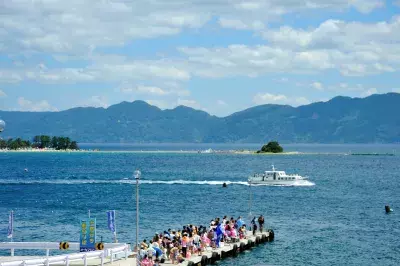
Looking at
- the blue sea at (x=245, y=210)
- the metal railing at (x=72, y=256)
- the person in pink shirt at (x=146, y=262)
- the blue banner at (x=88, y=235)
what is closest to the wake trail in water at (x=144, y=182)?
the blue sea at (x=245, y=210)

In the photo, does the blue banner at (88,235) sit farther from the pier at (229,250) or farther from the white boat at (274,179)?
the white boat at (274,179)

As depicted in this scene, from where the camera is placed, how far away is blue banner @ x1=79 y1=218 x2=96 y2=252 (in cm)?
4362

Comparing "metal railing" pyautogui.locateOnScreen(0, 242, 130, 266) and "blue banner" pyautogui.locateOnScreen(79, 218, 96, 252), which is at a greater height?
"blue banner" pyautogui.locateOnScreen(79, 218, 96, 252)

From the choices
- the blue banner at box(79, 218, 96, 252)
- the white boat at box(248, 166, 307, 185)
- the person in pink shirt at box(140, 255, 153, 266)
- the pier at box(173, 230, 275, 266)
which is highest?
the white boat at box(248, 166, 307, 185)

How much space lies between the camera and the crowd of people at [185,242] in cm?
4495

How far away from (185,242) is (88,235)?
781cm

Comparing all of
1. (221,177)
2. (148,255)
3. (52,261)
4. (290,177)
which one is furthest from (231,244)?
(221,177)

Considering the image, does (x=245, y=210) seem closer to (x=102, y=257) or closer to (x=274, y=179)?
(x=274, y=179)

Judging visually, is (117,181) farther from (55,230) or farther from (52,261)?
(52,261)

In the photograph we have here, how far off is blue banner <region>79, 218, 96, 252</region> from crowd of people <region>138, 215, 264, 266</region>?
9.72 ft

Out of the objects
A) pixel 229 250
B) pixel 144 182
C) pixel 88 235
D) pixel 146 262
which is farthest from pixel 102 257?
pixel 144 182

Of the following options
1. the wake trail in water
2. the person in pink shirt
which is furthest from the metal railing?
the wake trail in water

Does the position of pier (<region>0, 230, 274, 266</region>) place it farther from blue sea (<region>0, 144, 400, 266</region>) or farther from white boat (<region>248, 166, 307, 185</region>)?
white boat (<region>248, 166, 307, 185</region>)

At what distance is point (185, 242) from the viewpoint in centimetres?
4884
